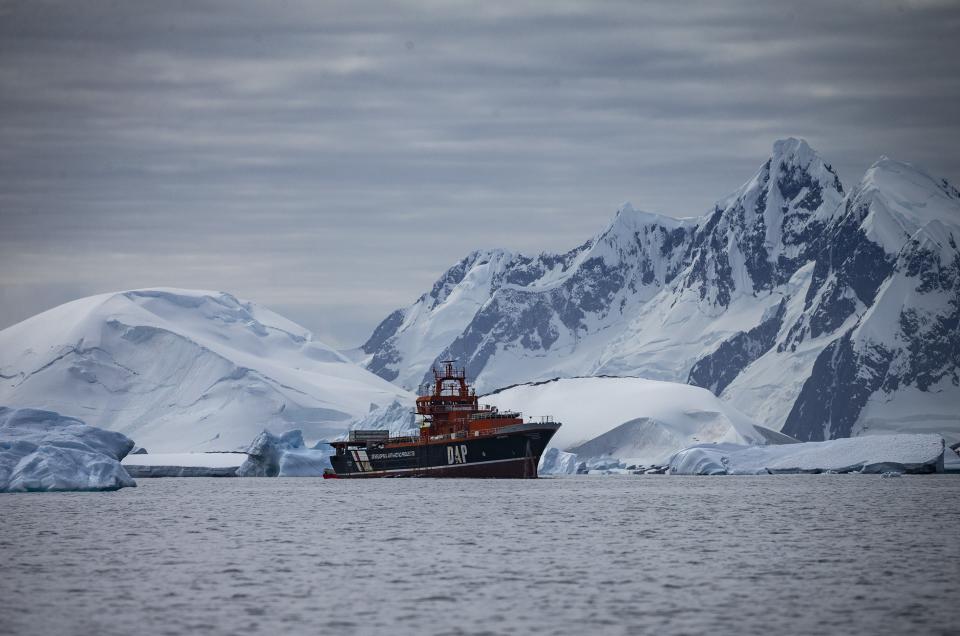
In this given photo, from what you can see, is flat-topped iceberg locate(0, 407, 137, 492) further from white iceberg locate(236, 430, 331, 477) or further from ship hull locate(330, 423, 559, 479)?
white iceberg locate(236, 430, 331, 477)

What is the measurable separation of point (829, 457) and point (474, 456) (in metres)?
51.8

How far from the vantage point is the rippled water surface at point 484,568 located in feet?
125

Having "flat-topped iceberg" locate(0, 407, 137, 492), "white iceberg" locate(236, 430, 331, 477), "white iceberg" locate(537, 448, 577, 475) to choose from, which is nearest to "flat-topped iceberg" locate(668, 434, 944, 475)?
"white iceberg" locate(537, 448, 577, 475)

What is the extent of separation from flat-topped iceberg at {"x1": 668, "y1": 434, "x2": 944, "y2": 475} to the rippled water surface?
6679cm

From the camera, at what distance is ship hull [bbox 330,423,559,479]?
131m

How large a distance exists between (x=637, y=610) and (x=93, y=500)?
237ft

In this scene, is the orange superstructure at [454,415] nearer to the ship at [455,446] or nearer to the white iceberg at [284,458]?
the ship at [455,446]

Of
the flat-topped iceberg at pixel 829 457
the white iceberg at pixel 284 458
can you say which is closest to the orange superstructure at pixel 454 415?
the white iceberg at pixel 284 458

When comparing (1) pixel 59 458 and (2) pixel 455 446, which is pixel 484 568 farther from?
(2) pixel 455 446

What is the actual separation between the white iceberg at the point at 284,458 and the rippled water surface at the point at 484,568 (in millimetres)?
86464

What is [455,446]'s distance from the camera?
135750 millimetres

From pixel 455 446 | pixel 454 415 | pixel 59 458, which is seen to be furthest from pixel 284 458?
pixel 59 458

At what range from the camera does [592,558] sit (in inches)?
2133

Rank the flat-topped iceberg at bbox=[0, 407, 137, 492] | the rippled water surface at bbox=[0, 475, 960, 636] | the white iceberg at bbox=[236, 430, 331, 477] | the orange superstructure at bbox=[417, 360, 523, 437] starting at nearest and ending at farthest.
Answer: the rippled water surface at bbox=[0, 475, 960, 636] < the flat-topped iceberg at bbox=[0, 407, 137, 492] < the orange superstructure at bbox=[417, 360, 523, 437] < the white iceberg at bbox=[236, 430, 331, 477]
